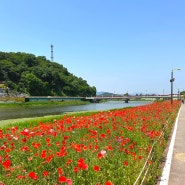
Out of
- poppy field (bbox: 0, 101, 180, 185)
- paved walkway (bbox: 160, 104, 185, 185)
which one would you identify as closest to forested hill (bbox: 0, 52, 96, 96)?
paved walkway (bbox: 160, 104, 185, 185)

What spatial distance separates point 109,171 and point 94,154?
109 centimetres

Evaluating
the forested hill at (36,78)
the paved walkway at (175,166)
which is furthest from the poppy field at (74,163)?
the forested hill at (36,78)

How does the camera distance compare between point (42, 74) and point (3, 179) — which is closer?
point (3, 179)

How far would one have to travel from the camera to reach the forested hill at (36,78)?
145125 millimetres

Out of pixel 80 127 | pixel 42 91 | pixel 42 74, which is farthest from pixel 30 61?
pixel 80 127

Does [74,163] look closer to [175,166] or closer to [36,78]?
[175,166]

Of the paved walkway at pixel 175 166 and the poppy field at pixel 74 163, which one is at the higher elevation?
the poppy field at pixel 74 163

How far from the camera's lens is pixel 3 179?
5.32 metres

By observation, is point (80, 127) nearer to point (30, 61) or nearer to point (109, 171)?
point (109, 171)

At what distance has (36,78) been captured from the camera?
478 ft

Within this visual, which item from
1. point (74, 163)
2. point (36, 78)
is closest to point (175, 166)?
point (74, 163)

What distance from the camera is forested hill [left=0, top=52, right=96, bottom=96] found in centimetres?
14512

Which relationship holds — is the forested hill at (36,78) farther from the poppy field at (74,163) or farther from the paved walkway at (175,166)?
the poppy field at (74,163)

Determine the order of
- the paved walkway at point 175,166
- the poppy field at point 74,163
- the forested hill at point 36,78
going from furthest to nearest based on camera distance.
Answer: the forested hill at point 36,78 → the paved walkway at point 175,166 → the poppy field at point 74,163
